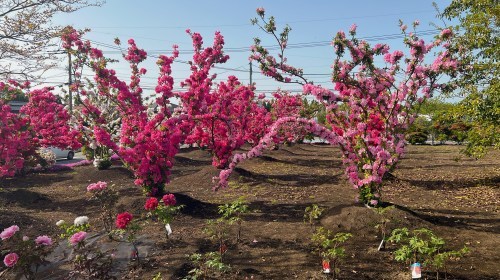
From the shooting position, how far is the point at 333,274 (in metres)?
4.12

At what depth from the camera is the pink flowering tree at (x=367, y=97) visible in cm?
597

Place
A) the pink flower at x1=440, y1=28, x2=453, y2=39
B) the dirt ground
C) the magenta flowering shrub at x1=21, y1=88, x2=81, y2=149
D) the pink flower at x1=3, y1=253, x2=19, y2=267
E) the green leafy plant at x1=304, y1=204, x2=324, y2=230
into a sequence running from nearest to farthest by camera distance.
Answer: the pink flower at x1=3, y1=253, x2=19, y2=267
the dirt ground
the green leafy plant at x1=304, y1=204, x2=324, y2=230
the pink flower at x1=440, y1=28, x2=453, y2=39
the magenta flowering shrub at x1=21, y1=88, x2=81, y2=149

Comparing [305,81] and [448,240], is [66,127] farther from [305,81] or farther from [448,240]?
[448,240]

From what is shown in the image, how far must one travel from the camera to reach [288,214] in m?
7.32

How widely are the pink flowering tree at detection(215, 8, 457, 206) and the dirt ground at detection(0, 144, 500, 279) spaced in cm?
92

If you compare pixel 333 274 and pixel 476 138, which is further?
pixel 476 138

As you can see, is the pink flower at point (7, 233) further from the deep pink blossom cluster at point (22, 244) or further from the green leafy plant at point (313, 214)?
the green leafy plant at point (313, 214)

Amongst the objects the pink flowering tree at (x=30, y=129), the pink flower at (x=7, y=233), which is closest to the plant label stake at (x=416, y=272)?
the pink flower at (x=7, y=233)

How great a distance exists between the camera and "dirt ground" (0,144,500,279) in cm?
463

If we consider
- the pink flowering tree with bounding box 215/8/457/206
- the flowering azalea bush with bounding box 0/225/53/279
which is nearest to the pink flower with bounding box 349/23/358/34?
the pink flowering tree with bounding box 215/8/457/206

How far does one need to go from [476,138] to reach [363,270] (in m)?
6.65

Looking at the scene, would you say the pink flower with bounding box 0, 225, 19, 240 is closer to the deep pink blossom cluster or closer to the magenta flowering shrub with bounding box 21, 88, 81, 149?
the deep pink blossom cluster

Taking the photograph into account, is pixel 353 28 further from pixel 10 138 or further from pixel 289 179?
pixel 10 138

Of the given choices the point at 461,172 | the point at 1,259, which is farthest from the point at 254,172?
the point at 1,259
